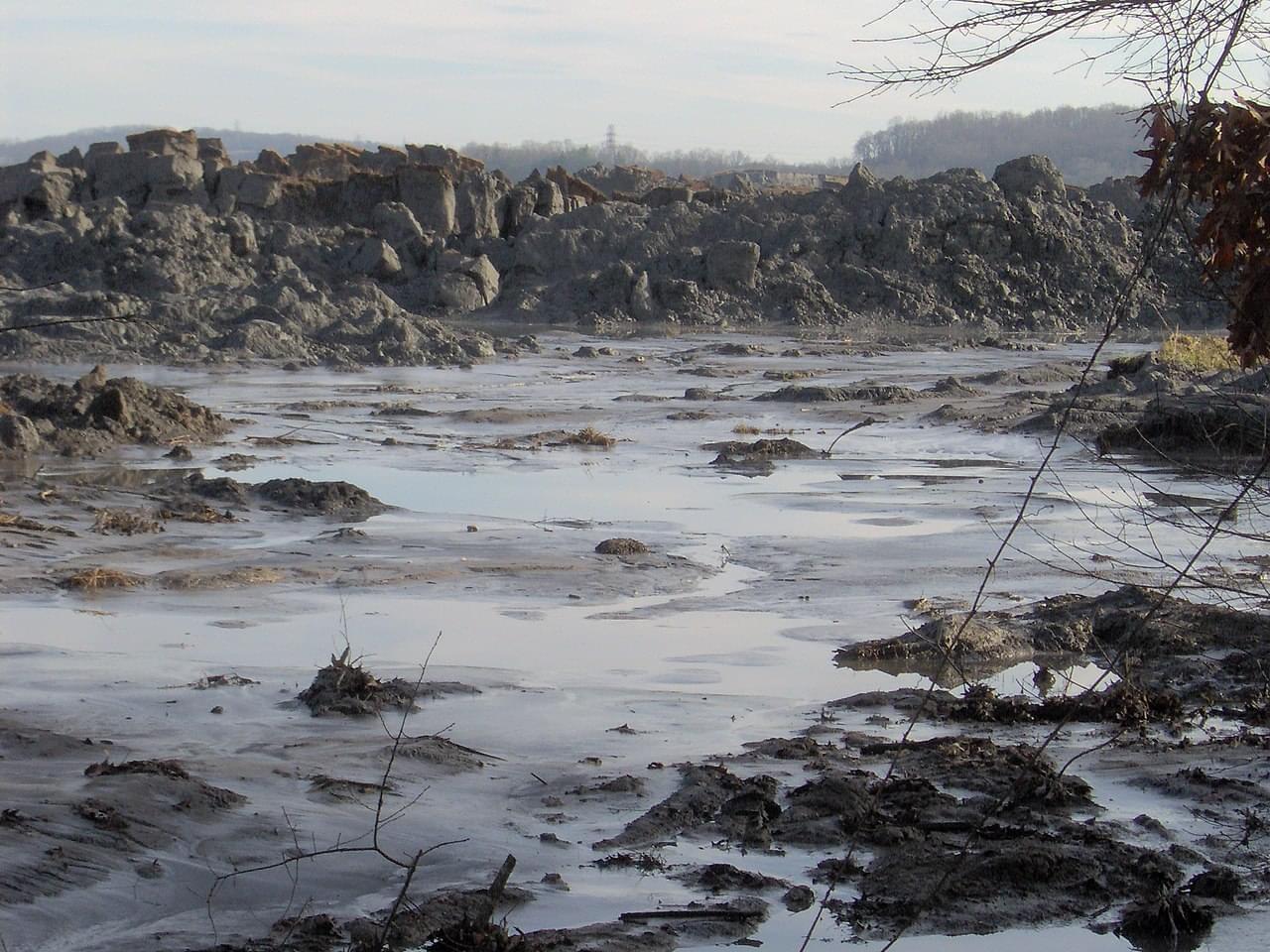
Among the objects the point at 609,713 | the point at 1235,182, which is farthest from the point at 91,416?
the point at 1235,182

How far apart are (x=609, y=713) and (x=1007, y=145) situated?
134 m

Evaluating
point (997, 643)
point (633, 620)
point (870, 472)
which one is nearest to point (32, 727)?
point (633, 620)

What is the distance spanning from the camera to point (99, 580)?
8.65m

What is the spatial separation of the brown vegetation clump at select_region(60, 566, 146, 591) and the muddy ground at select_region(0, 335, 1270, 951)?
0.02 meters

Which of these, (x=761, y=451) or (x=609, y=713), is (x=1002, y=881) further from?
(x=761, y=451)

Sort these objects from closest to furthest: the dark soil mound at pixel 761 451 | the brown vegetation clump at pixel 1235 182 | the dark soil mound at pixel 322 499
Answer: the brown vegetation clump at pixel 1235 182 < the dark soil mound at pixel 322 499 < the dark soil mound at pixel 761 451

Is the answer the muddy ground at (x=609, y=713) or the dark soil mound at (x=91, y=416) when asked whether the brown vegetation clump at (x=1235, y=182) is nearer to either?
the muddy ground at (x=609, y=713)

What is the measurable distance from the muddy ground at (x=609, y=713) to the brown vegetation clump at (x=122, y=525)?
0.04 m

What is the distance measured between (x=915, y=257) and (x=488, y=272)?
33.6ft

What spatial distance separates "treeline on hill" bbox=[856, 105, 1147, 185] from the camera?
358 ft

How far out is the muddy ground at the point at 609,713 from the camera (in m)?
4.48

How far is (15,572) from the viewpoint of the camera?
8977mm

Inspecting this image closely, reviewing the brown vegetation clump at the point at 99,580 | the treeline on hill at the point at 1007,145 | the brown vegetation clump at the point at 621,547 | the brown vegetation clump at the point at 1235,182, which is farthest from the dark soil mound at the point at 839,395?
the treeline on hill at the point at 1007,145

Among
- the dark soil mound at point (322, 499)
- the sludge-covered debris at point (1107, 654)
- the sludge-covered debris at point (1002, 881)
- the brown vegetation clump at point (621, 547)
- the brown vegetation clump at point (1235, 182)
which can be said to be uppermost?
the brown vegetation clump at point (1235, 182)
